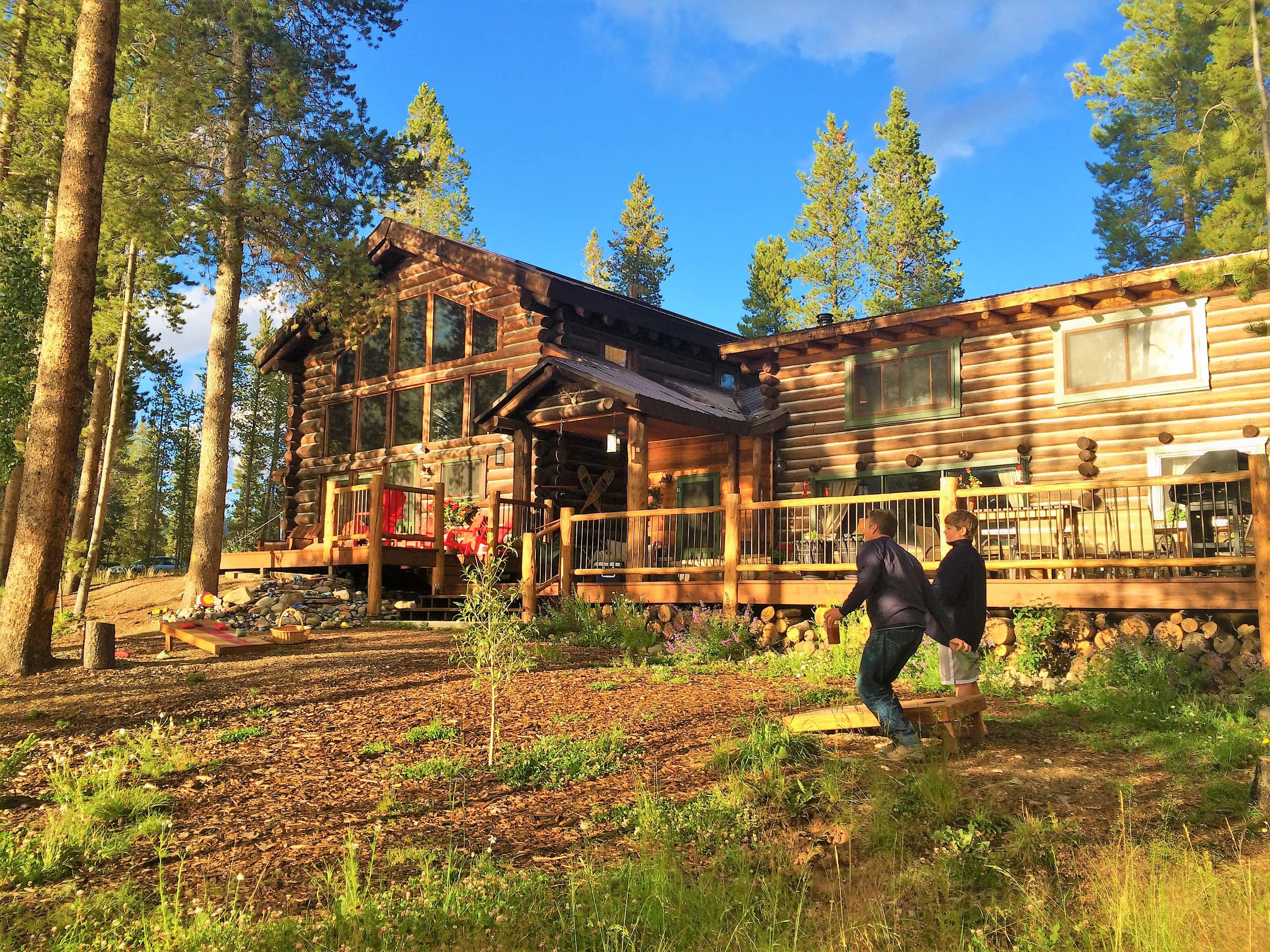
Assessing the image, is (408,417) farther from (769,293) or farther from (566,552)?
(769,293)

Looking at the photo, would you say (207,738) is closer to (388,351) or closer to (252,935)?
(252,935)

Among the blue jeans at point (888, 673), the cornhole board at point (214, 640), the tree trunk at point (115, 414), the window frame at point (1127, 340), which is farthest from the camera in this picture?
the tree trunk at point (115, 414)

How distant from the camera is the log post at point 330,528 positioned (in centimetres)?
1886

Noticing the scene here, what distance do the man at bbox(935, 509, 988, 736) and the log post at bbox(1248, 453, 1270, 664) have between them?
3.84 m

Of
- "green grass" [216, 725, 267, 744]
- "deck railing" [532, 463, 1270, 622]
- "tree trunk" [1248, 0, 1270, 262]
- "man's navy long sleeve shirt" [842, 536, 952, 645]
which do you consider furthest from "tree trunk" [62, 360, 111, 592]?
"tree trunk" [1248, 0, 1270, 262]

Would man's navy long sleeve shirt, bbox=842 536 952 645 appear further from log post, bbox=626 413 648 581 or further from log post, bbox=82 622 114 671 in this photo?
log post, bbox=82 622 114 671

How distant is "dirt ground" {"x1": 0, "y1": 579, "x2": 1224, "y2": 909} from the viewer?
17.8 ft

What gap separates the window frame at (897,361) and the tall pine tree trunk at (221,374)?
12.4 metres

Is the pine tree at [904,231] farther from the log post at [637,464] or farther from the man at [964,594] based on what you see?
the man at [964,594]

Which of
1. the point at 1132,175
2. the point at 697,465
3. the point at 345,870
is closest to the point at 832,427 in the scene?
the point at 697,465

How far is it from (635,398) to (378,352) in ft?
36.1

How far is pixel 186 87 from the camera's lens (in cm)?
1747

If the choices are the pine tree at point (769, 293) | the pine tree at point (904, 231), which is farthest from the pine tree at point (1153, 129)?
the pine tree at point (769, 293)

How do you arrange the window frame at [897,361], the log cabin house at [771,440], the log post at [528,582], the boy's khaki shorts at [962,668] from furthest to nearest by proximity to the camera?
the window frame at [897,361], the log post at [528,582], the log cabin house at [771,440], the boy's khaki shorts at [962,668]
